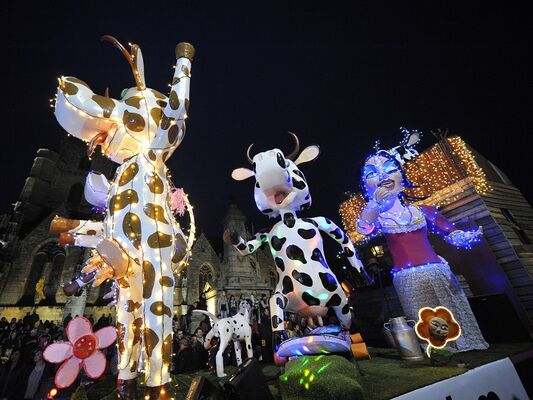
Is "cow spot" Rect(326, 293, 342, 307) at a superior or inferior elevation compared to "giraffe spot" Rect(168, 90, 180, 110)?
inferior

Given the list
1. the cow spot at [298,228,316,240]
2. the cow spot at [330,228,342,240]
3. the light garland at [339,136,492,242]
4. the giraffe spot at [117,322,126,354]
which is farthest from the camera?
the light garland at [339,136,492,242]

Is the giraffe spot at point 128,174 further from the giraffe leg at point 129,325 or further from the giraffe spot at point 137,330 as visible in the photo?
the giraffe spot at point 137,330

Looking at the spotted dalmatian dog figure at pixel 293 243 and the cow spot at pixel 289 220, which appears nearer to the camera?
the spotted dalmatian dog figure at pixel 293 243

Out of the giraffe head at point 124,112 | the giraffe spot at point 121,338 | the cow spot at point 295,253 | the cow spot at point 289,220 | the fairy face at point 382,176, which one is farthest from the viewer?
the fairy face at point 382,176

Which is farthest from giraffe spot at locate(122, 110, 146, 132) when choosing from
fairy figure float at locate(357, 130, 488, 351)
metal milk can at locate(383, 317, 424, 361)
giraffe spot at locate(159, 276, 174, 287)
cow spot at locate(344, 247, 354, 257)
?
metal milk can at locate(383, 317, 424, 361)

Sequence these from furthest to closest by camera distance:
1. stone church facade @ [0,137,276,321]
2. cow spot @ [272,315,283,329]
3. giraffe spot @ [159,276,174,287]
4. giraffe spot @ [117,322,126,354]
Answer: stone church facade @ [0,137,276,321]
cow spot @ [272,315,283,329]
giraffe spot @ [117,322,126,354]
giraffe spot @ [159,276,174,287]

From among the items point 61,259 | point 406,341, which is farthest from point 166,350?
point 61,259

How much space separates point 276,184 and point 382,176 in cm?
213

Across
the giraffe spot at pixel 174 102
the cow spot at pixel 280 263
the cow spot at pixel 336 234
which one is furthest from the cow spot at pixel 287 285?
the giraffe spot at pixel 174 102

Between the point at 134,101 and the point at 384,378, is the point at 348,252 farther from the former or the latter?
the point at 134,101

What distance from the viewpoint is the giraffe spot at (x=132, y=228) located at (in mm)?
2229

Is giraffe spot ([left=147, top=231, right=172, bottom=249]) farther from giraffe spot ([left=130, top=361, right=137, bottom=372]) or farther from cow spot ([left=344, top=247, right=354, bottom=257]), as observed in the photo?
cow spot ([left=344, top=247, right=354, bottom=257])

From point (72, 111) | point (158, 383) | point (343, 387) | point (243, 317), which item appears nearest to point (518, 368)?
point (343, 387)

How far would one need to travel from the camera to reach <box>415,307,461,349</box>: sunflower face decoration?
317 cm
